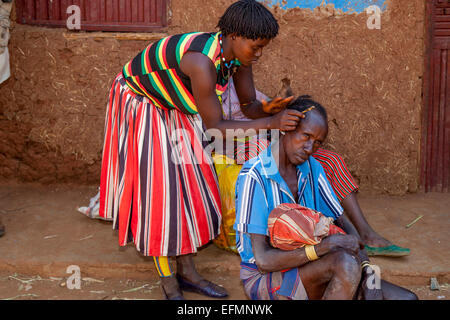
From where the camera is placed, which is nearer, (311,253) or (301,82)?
(311,253)

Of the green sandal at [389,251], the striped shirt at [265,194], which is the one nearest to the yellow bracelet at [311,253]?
the striped shirt at [265,194]

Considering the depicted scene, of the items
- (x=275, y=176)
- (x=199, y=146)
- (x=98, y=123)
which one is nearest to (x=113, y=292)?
(x=199, y=146)

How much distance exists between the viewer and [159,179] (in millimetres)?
2643

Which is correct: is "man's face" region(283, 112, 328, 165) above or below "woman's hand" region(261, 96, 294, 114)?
below

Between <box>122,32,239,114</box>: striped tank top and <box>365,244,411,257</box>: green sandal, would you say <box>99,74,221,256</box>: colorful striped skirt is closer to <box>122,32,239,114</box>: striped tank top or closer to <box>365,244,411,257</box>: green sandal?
<box>122,32,239,114</box>: striped tank top

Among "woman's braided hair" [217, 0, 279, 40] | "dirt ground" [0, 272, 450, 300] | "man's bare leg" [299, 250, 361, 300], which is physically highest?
"woman's braided hair" [217, 0, 279, 40]

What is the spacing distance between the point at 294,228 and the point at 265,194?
27 centimetres

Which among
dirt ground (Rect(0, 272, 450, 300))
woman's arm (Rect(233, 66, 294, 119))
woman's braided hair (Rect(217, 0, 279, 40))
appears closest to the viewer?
woman's braided hair (Rect(217, 0, 279, 40))

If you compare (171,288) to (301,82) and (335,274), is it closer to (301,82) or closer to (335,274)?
(335,274)

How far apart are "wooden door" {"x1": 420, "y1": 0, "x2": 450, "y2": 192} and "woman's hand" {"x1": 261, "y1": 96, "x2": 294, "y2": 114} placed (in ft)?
7.25

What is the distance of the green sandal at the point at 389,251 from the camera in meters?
3.13

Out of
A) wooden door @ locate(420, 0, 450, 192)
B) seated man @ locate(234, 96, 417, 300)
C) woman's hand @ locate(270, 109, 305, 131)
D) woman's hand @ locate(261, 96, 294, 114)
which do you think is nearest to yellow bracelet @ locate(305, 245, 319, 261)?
seated man @ locate(234, 96, 417, 300)

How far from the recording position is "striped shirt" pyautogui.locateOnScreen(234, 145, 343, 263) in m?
2.26

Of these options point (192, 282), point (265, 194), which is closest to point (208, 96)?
point (265, 194)
